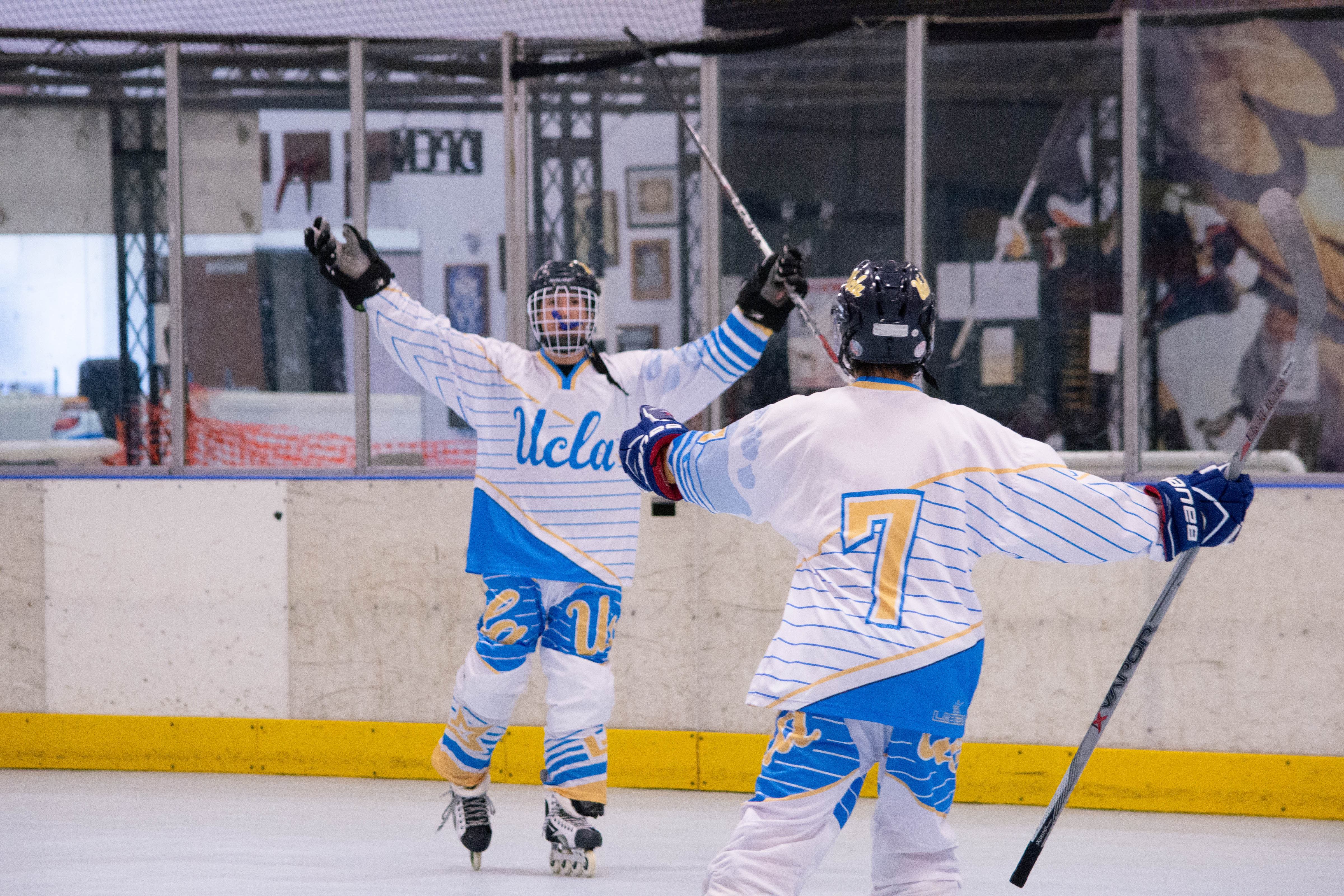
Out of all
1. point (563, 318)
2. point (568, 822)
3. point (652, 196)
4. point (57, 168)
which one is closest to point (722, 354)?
point (563, 318)

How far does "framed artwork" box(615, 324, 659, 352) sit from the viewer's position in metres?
5.15

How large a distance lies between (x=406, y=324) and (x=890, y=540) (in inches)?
78.8

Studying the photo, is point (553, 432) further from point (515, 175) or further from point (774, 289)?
point (515, 175)

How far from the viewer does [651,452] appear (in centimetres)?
234

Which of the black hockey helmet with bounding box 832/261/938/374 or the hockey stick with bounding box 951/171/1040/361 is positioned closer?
the black hockey helmet with bounding box 832/261/938/374

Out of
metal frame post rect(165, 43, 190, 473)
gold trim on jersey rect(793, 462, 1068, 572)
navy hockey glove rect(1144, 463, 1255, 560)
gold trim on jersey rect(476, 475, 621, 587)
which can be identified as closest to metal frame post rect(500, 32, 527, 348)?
metal frame post rect(165, 43, 190, 473)

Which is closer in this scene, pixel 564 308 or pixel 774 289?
pixel 774 289

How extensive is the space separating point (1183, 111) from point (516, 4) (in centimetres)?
223

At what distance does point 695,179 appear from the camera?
5.07 meters

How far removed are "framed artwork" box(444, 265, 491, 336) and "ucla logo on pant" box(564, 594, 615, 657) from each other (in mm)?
1778

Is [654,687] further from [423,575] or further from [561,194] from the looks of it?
[561,194]

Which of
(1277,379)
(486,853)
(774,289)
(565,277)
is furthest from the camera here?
(486,853)

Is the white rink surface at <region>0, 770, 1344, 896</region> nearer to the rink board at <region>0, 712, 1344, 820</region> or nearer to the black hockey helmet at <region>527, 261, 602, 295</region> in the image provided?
the rink board at <region>0, 712, 1344, 820</region>

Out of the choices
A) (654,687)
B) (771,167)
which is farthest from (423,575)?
(771,167)
